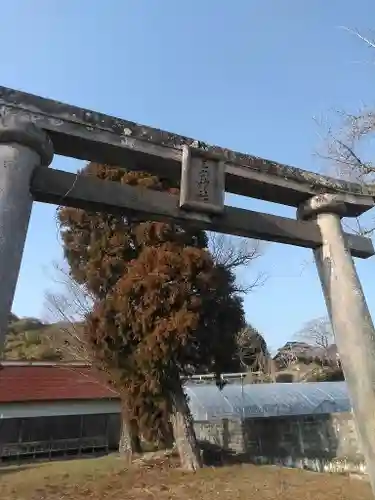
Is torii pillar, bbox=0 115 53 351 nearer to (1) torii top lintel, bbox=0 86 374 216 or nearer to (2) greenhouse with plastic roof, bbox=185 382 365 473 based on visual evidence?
(1) torii top lintel, bbox=0 86 374 216

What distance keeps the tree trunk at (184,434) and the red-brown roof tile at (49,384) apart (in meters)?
6.20

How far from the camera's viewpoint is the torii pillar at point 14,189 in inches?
126

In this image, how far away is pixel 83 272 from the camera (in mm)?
13617

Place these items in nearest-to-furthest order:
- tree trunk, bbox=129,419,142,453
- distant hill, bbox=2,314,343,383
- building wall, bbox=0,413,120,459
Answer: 1. tree trunk, bbox=129,419,142,453
2. building wall, bbox=0,413,120,459
3. distant hill, bbox=2,314,343,383

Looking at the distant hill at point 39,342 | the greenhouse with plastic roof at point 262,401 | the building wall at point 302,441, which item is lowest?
the building wall at point 302,441

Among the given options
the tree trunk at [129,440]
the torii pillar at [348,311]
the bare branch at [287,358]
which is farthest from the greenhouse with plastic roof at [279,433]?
the bare branch at [287,358]

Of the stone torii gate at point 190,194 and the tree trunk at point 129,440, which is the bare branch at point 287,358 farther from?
the stone torii gate at point 190,194

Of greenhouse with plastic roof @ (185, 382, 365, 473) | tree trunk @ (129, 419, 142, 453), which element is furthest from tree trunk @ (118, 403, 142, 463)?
greenhouse with plastic roof @ (185, 382, 365, 473)

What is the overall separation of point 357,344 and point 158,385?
7.60 m

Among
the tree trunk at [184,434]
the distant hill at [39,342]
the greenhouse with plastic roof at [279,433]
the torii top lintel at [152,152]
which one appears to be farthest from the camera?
the distant hill at [39,342]

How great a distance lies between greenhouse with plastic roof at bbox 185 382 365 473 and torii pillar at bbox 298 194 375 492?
6.41m

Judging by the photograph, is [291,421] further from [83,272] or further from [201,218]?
[201,218]

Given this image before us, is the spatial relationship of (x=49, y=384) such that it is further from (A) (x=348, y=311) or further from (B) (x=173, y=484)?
(A) (x=348, y=311)

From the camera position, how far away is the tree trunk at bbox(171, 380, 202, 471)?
11289mm
